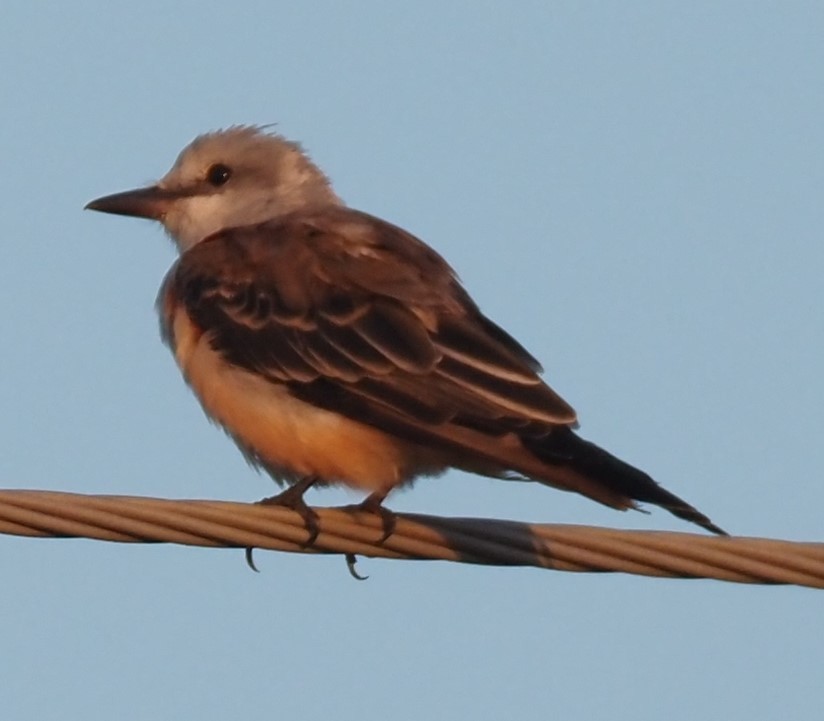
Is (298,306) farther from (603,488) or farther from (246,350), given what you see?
(603,488)

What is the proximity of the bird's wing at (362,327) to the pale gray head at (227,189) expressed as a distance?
0.78 m

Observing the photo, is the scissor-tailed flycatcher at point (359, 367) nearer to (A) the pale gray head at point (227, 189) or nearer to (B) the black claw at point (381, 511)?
(B) the black claw at point (381, 511)

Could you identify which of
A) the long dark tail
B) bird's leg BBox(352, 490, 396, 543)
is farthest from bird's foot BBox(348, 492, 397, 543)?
the long dark tail

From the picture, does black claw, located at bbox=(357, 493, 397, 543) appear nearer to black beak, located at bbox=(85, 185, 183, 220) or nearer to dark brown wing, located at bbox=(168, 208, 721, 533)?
dark brown wing, located at bbox=(168, 208, 721, 533)

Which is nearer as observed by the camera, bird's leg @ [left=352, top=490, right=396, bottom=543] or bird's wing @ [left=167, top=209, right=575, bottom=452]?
bird's leg @ [left=352, top=490, right=396, bottom=543]

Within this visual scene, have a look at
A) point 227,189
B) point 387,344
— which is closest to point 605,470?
point 387,344

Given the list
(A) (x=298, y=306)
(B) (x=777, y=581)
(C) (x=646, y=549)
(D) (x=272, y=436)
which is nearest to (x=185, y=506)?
(C) (x=646, y=549)

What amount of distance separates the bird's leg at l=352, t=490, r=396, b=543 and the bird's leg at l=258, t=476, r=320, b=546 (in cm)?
21

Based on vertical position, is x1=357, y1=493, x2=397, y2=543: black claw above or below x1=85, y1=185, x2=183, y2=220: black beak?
below

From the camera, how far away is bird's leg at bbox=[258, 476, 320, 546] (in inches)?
222

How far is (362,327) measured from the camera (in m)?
7.24

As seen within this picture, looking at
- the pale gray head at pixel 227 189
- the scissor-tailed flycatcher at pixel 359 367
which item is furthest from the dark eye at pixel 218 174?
the scissor-tailed flycatcher at pixel 359 367

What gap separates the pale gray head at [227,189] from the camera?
9211mm

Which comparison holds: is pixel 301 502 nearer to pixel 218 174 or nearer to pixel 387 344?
pixel 387 344
